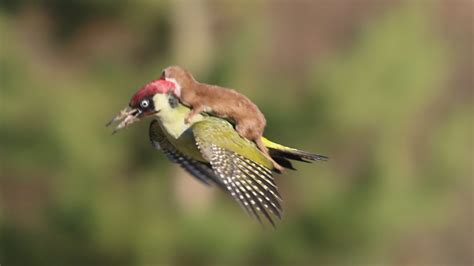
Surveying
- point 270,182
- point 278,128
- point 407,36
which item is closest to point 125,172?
point 278,128

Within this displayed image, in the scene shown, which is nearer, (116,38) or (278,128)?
(278,128)

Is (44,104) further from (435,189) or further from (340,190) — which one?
(435,189)

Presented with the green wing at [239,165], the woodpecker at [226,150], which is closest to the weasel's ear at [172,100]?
the woodpecker at [226,150]

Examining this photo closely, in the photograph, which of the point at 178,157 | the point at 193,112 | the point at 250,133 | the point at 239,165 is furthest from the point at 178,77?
the point at 178,157

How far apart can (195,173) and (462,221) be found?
1388cm

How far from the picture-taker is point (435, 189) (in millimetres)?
14195

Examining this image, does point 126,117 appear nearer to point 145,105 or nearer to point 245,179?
point 145,105

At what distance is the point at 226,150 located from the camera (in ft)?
11.2

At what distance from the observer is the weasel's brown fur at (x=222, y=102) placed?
3164 millimetres

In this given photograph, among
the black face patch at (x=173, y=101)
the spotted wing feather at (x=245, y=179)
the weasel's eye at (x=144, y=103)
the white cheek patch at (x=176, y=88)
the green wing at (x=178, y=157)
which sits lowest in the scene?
the green wing at (x=178, y=157)

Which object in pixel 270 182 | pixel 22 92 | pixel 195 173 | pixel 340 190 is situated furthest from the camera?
pixel 340 190

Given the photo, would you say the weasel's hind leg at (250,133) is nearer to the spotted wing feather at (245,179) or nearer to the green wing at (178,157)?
the spotted wing feather at (245,179)

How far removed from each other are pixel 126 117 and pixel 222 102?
0.27 metres

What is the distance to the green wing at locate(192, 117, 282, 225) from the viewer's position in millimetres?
3314
